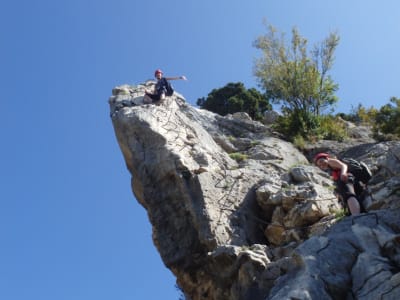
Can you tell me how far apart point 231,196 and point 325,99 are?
34.7ft

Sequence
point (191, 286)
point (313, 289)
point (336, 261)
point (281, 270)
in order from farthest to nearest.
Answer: point (191, 286)
point (281, 270)
point (336, 261)
point (313, 289)

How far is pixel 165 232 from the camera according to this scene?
16453 mm

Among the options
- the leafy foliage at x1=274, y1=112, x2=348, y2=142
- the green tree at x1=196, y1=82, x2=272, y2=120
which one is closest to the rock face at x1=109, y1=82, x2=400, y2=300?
the leafy foliage at x1=274, y1=112, x2=348, y2=142

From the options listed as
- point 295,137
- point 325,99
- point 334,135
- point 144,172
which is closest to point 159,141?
point 144,172

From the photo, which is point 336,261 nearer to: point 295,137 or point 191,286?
point 191,286

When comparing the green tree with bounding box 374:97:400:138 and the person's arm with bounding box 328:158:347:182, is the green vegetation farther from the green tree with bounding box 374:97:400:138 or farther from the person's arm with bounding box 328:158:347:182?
the person's arm with bounding box 328:158:347:182

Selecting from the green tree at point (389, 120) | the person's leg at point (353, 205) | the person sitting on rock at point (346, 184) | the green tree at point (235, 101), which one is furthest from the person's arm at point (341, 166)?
the green tree at point (235, 101)

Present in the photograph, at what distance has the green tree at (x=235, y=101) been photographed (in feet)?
118

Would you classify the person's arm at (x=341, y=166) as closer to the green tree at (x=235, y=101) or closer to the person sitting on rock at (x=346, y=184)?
the person sitting on rock at (x=346, y=184)

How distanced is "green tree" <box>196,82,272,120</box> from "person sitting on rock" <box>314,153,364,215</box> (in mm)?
20260

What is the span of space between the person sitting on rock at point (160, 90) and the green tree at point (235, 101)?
40.4ft

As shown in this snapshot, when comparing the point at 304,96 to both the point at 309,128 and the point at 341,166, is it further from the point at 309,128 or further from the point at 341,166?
the point at 341,166

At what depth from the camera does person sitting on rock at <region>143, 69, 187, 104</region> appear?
21.6 meters

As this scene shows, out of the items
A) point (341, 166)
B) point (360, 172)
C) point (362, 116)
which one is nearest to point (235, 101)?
point (362, 116)
